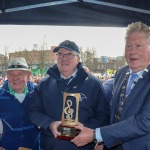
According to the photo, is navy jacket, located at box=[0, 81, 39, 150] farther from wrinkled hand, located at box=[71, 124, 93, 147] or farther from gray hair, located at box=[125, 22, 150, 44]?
gray hair, located at box=[125, 22, 150, 44]

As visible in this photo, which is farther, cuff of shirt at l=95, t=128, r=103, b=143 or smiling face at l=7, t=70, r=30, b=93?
smiling face at l=7, t=70, r=30, b=93

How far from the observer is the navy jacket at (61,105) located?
2.94 meters

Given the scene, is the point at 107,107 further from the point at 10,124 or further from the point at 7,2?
the point at 7,2

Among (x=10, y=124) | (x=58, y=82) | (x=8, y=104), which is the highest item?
(x=58, y=82)

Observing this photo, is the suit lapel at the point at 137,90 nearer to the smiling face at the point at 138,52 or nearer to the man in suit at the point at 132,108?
the man in suit at the point at 132,108

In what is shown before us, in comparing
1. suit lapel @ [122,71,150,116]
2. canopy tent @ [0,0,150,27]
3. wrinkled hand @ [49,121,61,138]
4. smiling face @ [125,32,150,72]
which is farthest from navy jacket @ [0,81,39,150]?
smiling face @ [125,32,150,72]

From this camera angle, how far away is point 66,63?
3064 mm

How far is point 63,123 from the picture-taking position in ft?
8.71

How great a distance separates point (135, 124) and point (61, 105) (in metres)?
0.85

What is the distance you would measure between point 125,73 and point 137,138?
739mm

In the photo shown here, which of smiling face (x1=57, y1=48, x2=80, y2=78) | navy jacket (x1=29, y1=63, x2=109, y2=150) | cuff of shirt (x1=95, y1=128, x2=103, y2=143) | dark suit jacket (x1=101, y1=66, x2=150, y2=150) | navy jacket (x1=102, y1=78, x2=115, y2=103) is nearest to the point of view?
dark suit jacket (x1=101, y1=66, x2=150, y2=150)

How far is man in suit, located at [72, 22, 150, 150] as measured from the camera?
246cm

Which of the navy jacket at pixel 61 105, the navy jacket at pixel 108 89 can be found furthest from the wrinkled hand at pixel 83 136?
the navy jacket at pixel 108 89

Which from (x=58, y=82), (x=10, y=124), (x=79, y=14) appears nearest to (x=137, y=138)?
(x=58, y=82)
